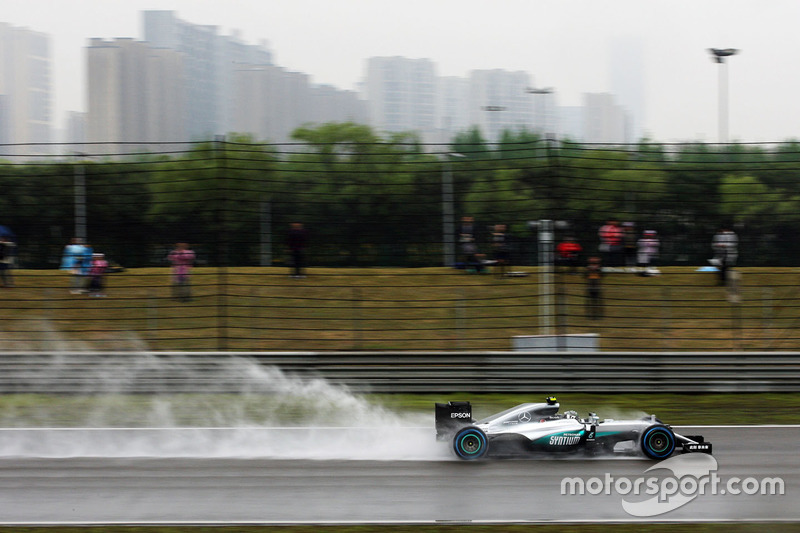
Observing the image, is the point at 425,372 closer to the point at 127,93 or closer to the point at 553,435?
the point at 553,435

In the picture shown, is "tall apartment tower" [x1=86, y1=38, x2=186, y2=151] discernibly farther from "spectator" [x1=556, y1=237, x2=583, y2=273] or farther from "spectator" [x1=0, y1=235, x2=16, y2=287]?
"spectator" [x1=556, y1=237, x2=583, y2=273]

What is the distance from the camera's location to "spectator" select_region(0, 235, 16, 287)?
14.0 meters

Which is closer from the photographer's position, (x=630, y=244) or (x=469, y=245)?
(x=469, y=245)

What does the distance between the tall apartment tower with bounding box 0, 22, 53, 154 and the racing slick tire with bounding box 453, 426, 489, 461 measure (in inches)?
486

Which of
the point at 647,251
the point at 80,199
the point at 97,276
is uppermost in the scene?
the point at 80,199

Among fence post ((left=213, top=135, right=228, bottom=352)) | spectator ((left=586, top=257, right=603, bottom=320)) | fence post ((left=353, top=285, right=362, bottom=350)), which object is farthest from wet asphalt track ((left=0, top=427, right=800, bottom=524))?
spectator ((left=586, top=257, right=603, bottom=320))

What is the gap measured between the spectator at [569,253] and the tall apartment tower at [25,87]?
10851mm

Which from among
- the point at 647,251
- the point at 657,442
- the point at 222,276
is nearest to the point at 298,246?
the point at 222,276

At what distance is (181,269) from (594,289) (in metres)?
6.84

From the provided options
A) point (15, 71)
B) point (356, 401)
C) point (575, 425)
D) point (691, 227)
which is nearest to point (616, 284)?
point (691, 227)

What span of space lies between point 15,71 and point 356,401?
75.5ft

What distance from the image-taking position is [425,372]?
39.6 feet

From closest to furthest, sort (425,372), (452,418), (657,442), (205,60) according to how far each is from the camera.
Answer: (657,442), (452,418), (425,372), (205,60)

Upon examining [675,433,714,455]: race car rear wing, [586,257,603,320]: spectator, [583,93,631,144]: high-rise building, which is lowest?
[675,433,714,455]: race car rear wing
